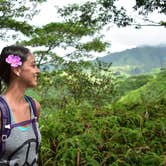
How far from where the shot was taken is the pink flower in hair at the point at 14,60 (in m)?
2.93

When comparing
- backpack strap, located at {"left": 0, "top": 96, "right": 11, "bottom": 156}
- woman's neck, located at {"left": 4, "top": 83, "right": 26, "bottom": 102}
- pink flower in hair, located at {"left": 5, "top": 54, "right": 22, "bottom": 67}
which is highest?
pink flower in hair, located at {"left": 5, "top": 54, "right": 22, "bottom": 67}

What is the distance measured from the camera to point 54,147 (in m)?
4.45

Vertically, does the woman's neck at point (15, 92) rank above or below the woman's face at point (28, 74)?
below

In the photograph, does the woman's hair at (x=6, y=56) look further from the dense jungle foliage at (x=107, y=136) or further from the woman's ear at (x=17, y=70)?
the dense jungle foliage at (x=107, y=136)

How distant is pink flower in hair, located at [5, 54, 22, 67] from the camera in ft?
9.62

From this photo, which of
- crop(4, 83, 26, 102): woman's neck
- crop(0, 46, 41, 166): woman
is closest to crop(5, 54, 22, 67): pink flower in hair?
crop(0, 46, 41, 166): woman

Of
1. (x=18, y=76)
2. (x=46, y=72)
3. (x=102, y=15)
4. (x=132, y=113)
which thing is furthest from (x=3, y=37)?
(x=18, y=76)

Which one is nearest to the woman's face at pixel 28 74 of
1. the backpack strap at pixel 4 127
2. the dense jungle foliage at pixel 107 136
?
the backpack strap at pixel 4 127

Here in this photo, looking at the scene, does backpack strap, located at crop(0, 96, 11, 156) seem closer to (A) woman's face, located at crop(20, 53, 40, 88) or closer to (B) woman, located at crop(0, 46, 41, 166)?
(B) woman, located at crop(0, 46, 41, 166)

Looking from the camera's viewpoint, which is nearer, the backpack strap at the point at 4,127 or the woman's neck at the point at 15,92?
the backpack strap at the point at 4,127

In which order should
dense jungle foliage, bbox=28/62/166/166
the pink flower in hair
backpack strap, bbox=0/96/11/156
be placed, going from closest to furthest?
backpack strap, bbox=0/96/11/156, the pink flower in hair, dense jungle foliage, bbox=28/62/166/166

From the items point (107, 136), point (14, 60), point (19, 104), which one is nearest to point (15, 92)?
point (19, 104)

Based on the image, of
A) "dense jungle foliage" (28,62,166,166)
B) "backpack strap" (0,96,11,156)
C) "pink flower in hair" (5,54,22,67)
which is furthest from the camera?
"dense jungle foliage" (28,62,166,166)

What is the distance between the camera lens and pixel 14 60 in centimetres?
293
